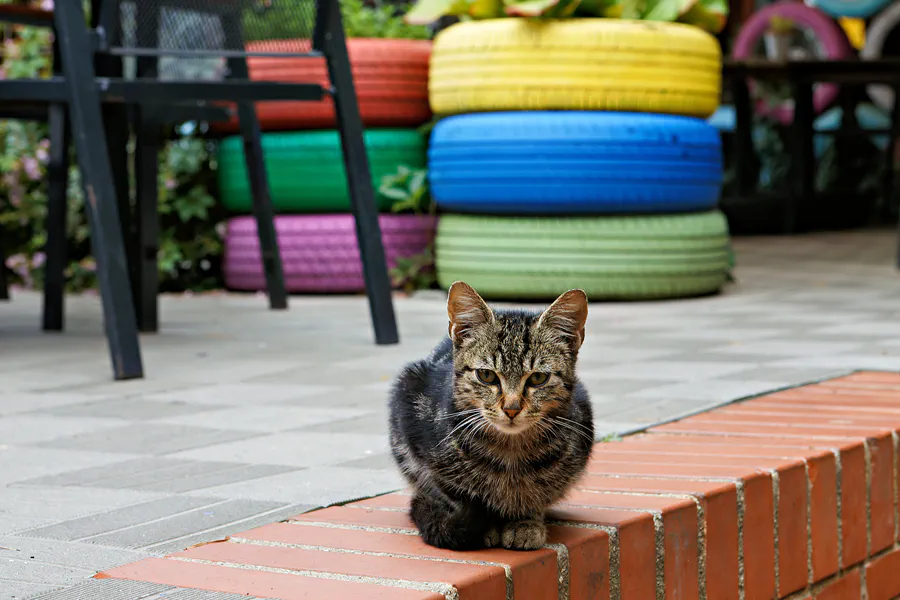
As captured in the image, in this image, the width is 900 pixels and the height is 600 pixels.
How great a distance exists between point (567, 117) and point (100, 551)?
4084 mm

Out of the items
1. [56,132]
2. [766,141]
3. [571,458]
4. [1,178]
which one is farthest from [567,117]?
[766,141]

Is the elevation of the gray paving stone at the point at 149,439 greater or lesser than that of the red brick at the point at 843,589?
greater

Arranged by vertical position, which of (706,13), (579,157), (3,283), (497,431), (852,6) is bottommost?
(3,283)

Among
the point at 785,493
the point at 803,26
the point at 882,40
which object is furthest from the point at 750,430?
the point at 882,40

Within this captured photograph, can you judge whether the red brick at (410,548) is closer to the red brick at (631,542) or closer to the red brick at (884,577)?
the red brick at (631,542)

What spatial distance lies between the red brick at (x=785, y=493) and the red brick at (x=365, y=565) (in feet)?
2.34

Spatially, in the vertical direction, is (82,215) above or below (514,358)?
below

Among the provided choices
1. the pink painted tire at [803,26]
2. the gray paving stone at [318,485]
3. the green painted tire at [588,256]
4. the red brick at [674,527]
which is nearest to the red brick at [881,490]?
the red brick at [674,527]

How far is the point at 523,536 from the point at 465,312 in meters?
0.31

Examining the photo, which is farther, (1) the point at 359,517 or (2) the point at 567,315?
(1) the point at 359,517

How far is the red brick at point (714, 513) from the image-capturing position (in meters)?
2.02

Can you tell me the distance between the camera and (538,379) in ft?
5.47

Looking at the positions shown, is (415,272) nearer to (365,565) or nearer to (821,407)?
(821,407)

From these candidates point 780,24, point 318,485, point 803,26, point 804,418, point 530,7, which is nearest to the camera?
point 318,485
